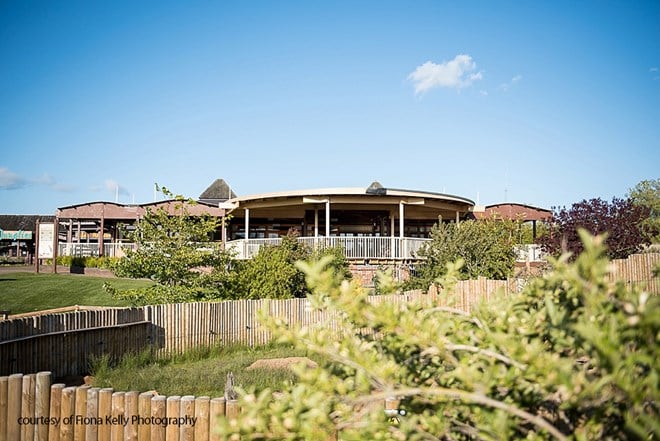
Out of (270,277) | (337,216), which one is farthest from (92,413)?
(337,216)

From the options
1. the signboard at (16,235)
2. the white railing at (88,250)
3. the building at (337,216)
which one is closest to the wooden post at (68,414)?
the building at (337,216)

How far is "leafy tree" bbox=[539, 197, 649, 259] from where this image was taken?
1814 cm

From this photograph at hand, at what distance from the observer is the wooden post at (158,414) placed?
477 cm

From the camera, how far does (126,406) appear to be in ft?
16.1

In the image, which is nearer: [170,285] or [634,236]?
[170,285]

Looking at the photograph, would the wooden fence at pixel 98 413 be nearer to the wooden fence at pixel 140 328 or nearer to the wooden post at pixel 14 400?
the wooden post at pixel 14 400

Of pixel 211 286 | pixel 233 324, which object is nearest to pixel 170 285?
pixel 211 286

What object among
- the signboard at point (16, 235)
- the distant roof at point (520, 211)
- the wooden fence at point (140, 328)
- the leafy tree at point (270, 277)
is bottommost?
the wooden fence at point (140, 328)

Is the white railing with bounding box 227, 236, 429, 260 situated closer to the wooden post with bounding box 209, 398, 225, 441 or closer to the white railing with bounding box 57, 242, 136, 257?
the white railing with bounding box 57, 242, 136, 257


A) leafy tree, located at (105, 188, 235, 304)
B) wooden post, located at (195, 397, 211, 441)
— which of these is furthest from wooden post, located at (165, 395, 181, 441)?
leafy tree, located at (105, 188, 235, 304)

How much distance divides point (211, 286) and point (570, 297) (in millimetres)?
13586

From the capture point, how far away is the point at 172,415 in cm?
475

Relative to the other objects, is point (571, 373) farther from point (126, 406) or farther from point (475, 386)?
point (126, 406)

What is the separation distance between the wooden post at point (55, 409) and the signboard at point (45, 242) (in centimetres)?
2697
